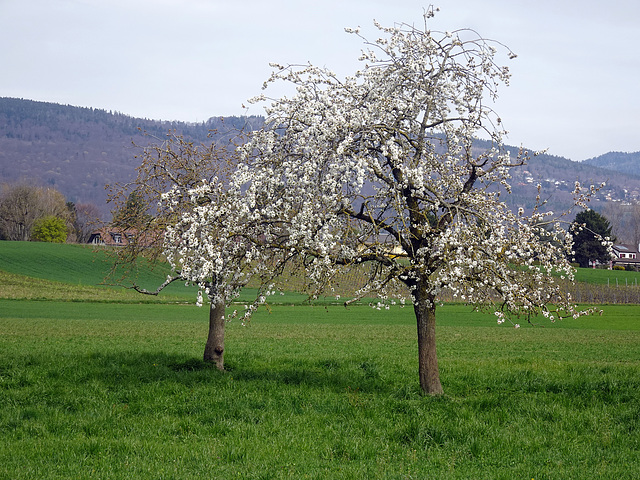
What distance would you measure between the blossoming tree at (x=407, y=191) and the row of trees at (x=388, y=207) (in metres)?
0.04

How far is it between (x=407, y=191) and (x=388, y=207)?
1298 millimetres

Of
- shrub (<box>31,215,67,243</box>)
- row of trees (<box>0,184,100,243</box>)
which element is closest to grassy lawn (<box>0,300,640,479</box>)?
shrub (<box>31,215,67,243</box>)

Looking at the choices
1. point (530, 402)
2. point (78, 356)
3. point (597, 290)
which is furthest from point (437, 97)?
point (597, 290)

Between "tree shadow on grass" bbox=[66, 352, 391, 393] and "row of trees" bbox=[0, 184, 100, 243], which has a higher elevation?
"row of trees" bbox=[0, 184, 100, 243]

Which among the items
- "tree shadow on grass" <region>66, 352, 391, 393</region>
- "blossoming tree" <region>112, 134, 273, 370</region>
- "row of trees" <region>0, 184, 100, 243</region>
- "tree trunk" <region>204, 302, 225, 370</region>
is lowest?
"tree shadow on grass" <region>66, 352, 391, 393</region>

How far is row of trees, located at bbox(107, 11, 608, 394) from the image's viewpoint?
13102 mm

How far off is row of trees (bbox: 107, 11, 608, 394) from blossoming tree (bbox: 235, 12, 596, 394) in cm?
4

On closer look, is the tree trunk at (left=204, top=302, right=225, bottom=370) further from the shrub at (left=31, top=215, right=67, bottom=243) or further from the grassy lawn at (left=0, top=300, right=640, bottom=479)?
the shrub at (left=31, top=215, right=67, bottom=243)

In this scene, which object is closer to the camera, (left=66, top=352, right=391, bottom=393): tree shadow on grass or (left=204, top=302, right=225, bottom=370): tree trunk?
(left=66, top=352, right=391, bottom=393): tree shadow on grass

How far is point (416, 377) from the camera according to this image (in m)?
16.9

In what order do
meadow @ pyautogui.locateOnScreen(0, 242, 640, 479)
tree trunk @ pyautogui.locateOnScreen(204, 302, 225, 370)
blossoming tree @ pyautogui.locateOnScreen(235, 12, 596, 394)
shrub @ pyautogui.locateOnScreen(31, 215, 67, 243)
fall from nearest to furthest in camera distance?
meadow @ pyautogui.locateOnScreen(0, 242, 640, 479), blossoming tree @ pyautogui.locateOnScreen(235, 12, 596, 394), tree trunk @ pyautogui.locateOnScreen(204, 302, 225, 370), shrub @ pyautogui.locateOnScreen(31, 215, 67, 243)

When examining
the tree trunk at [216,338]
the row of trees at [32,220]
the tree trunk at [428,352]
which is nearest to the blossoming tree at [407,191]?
the tree trunk at [428,352]

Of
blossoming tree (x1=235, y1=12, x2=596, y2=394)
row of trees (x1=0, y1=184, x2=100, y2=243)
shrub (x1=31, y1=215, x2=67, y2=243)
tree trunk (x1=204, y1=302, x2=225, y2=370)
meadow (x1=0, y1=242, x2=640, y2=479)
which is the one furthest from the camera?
row of trees (x1=0, y1=184, x2=100, y2=243)

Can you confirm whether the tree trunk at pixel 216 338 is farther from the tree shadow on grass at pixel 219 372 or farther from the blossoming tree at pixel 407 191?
the blossoming tree at pixel 407 191
